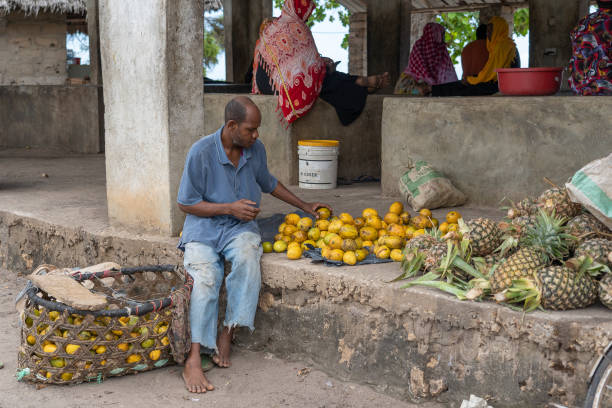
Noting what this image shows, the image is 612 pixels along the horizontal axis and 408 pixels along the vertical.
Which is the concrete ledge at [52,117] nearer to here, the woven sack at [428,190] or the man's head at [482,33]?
the man's head at [482,33]

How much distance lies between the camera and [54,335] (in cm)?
349

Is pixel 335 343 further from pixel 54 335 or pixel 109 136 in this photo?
pixel 109 136

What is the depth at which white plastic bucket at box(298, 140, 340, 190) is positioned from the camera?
6.36 metres

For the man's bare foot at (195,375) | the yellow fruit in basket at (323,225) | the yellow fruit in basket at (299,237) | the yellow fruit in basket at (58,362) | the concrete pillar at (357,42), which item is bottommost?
the man's bare foot at (195,375)

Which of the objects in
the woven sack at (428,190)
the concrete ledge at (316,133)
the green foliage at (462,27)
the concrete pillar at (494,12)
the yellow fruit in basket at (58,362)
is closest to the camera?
the yellow fruit in basket at (58,362)

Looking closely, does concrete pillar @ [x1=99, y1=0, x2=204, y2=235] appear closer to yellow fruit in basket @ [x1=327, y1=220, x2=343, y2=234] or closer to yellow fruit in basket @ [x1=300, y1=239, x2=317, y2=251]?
yellow fruit in basket @ [x1=300, y1=239, x2=317, y2=251]

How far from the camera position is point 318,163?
20.9 feet

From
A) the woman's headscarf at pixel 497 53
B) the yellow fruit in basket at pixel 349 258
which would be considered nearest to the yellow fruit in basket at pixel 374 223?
the yellow fruit in basket at pixel 349 258

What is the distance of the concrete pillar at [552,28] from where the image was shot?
31.6 ft

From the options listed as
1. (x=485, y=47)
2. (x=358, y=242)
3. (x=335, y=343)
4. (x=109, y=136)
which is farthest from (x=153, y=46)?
(x=485, y=47)

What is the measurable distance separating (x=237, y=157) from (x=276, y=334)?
3.59 ft

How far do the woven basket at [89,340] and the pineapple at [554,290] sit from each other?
1.77 m

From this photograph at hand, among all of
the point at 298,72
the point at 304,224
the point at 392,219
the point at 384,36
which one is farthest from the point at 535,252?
the point at 384,36

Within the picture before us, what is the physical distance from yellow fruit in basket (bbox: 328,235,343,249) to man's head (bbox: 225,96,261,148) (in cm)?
74
